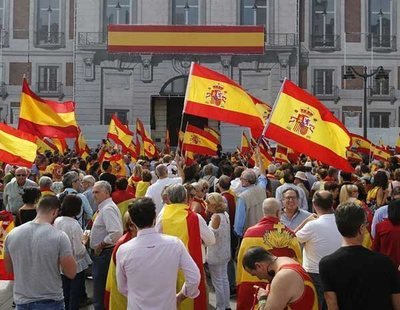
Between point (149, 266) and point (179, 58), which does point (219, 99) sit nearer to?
point (149, 266)

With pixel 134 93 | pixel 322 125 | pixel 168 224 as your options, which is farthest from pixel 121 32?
pixel 168 224

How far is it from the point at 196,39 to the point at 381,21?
11652 mm

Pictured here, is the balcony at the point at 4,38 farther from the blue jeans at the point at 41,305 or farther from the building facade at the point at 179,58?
the blue jeans at the point at 41,305

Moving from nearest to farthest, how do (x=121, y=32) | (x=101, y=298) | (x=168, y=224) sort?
(x=168, y=224), (x=101, y=298), (x=121, y=32)

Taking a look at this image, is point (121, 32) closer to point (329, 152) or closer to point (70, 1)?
point (70, 1)

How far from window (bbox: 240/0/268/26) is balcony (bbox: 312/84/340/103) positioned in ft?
16.6

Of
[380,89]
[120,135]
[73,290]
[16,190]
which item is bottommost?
[73,290]

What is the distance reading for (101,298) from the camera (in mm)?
7223

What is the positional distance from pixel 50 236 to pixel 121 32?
3489 cm

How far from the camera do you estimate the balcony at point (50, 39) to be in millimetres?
41812

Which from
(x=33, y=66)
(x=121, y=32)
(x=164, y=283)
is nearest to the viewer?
(x=164, y=283)

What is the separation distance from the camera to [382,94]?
41750 millimetres

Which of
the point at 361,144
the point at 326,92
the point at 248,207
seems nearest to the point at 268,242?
the point at 248,207

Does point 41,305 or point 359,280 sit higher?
point 359,280
